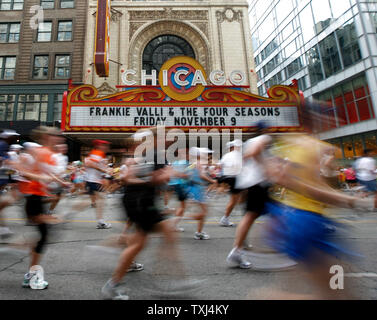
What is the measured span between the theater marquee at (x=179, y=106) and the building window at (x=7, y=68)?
10683 millimetres

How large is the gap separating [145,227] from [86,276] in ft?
4.09

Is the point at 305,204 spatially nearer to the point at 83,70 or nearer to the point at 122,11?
the point at 83,70

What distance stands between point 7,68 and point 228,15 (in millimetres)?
20192

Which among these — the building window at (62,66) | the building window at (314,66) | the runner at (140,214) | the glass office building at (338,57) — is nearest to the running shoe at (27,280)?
the runner at (140,214)

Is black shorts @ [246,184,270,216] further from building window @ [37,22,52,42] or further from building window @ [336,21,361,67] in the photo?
building window @ [37,22,52,42]

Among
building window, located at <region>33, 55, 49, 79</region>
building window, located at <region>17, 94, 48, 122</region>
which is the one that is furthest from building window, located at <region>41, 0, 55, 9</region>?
building window, located at <region>17, 94, 48, 122</region>

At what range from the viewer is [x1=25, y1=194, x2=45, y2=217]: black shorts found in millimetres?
2735

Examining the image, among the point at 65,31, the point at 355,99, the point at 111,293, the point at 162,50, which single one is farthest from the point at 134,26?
the point at 111,293

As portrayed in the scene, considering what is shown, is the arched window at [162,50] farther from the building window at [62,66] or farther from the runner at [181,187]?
the runner at [181,187]

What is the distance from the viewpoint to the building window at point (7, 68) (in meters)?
20.1

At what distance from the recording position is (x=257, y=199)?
3049mm

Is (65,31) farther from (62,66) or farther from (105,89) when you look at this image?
(105,89)

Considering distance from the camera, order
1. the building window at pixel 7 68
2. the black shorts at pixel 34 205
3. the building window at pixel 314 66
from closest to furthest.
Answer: the black shorts at pixel 34 205, the building window at pixel 7 68, the building window at pixel 314 66
